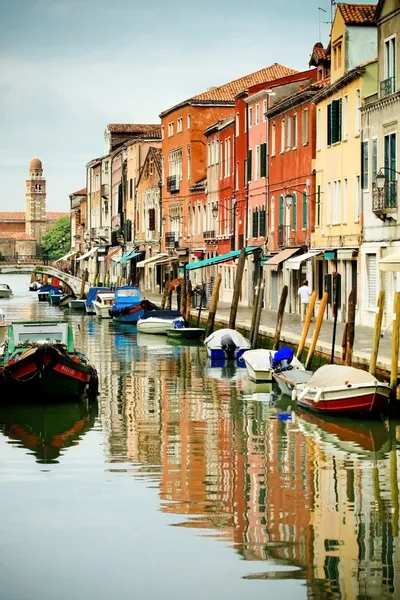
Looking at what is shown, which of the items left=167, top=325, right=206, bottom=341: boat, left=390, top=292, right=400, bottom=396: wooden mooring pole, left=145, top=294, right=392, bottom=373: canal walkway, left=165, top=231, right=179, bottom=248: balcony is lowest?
left=167, top=325, right=206, bottom=341: boat

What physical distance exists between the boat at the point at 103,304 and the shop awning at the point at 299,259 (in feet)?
60.7

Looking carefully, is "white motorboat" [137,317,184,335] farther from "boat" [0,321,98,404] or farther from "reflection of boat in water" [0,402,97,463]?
"reflection of boat in water" [0,402,97,463]

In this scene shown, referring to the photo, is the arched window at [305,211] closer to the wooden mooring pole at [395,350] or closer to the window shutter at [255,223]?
the window shutter at [255,223]

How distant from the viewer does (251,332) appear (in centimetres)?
3550

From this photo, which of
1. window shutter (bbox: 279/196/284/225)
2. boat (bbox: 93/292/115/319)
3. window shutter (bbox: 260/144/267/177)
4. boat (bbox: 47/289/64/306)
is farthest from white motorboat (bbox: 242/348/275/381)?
boat (bbox: 47/289/64/306)

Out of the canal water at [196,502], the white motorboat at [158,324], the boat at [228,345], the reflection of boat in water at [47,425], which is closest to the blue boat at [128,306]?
the white motorboat at [158,324]

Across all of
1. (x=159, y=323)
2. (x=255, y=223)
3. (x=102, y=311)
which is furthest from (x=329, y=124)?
(x=102, y=311)

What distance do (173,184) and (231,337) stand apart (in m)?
37.7

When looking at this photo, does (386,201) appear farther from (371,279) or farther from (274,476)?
(274,476)

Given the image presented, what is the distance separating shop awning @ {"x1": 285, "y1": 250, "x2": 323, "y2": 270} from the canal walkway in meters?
1.60

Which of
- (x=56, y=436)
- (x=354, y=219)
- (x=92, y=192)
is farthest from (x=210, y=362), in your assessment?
(x=92, y=192)

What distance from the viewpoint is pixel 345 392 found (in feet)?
73.5

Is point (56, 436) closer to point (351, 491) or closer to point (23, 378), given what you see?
point (23, 378)

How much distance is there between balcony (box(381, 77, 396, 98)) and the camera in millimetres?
32094
